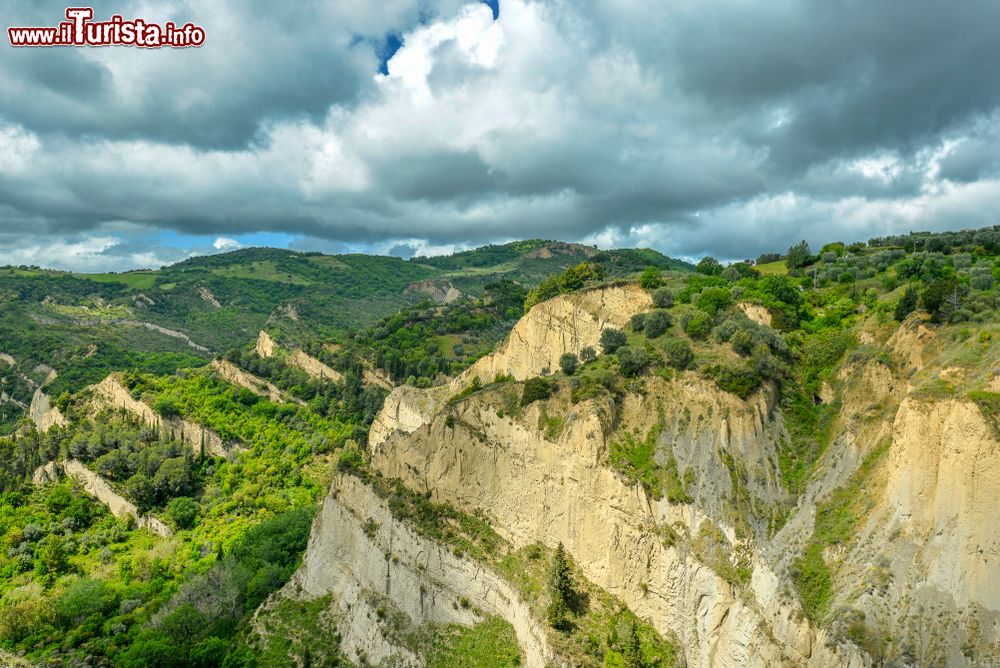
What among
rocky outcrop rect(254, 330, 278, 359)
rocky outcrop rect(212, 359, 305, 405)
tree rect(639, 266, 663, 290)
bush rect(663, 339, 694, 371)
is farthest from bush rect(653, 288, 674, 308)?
rocky outcrop rect(254, 330, 278, 359)

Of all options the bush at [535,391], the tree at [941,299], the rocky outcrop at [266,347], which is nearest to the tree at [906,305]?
the tree at [941,299]

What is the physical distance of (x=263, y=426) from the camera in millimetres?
73750

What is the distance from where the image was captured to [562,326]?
175 ft

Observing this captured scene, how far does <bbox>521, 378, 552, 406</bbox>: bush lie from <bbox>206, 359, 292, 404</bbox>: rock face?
5581cm

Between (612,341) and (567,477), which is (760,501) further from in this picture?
(612,341)

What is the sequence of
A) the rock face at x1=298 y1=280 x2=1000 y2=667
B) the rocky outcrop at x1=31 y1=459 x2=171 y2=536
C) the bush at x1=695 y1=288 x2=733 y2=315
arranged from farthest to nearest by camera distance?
Result: the rocky outcrop at x1=31 y1=459 x2=171 y2=536 < the bush at x1=695 y1=288 x2=733 y2=315 < the rock face at x1=298 y1=280 x2=1000 y2=667

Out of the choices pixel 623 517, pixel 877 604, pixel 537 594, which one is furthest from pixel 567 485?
pixel 877 604

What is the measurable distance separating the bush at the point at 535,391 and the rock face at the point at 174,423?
164ft

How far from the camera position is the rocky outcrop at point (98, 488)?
2208 inches

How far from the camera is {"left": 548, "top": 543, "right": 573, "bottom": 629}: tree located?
26.2m

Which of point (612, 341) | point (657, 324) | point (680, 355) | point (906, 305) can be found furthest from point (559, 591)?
point (906, 305)

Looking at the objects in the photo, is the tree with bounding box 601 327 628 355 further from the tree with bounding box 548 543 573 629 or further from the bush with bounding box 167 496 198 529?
the bush with bounding box 167 496 198 529

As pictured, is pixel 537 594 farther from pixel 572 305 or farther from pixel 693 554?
pixel 572 305

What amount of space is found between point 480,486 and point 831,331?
996 inches
